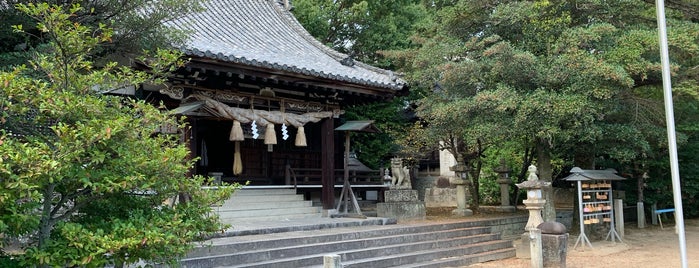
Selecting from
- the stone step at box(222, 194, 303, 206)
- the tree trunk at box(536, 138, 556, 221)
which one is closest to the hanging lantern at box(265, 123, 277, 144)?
the stone step at box(222, 194, 303, 206)

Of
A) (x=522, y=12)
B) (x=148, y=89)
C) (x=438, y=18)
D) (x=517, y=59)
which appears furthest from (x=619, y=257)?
(x=148, y=89)

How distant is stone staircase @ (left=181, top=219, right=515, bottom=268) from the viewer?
8.66 meters

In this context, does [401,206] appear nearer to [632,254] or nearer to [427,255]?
[427,255]

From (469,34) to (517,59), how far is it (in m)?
2.69

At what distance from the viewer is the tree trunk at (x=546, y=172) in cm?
1364

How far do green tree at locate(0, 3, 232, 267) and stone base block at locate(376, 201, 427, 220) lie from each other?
8.43m

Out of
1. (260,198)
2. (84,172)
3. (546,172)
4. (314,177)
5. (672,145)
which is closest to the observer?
(84,172)

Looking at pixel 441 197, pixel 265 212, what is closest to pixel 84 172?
pixel 265 212

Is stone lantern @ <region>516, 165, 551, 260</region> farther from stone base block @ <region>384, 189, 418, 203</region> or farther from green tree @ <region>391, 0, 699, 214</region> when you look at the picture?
stone base block @ <region>384, 189, 418, 203</region>

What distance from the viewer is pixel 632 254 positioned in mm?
12422

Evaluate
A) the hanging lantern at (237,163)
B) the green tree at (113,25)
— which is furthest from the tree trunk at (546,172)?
the green tree at (113,25)

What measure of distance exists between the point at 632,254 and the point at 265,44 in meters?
10.00

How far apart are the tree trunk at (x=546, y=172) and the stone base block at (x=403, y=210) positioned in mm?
3038

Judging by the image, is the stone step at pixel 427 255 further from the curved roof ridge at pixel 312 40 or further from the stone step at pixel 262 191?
the curved roof ridge at pixel 312 40
